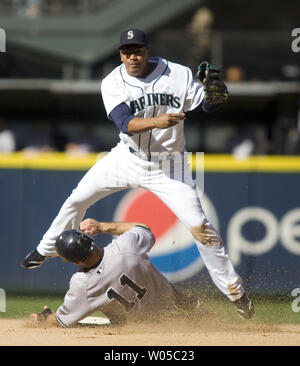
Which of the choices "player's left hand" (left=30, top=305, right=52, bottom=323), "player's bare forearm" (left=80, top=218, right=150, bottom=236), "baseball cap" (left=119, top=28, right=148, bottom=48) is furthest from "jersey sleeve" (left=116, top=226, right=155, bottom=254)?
"baseball cap" (left=119, top=28, right=148, bottom=48)

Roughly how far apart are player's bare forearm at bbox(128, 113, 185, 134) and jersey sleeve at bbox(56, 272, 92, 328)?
113 centimetres

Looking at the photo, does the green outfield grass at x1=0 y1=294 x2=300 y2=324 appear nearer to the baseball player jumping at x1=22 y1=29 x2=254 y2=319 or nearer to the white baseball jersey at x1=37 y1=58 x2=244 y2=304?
the baseball player jumping at x1=22 y1=29 x2=254 y2=319

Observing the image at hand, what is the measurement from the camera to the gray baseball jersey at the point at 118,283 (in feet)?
18.5

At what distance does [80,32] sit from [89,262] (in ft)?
25.8

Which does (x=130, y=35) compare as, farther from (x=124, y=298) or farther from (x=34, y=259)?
(x=34, y=259)

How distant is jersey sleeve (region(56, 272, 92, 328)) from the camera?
5.65 m

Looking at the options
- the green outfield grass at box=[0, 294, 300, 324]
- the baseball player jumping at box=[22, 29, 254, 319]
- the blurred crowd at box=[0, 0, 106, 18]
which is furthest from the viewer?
the blurred crowd at box=[0, 0, 106, 18]

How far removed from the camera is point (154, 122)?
18.4 feet

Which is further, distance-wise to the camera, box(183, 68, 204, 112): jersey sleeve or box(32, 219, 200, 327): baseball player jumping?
box(183, 68, 204, 112): jersey sleeve

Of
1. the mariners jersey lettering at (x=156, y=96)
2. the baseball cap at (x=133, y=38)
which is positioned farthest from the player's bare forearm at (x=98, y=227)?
the baseball cap at (x=133, y=38)

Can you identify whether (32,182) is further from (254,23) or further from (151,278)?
(254,23)

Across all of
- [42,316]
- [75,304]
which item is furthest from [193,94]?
[42,316]

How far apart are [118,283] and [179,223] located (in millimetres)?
2487
